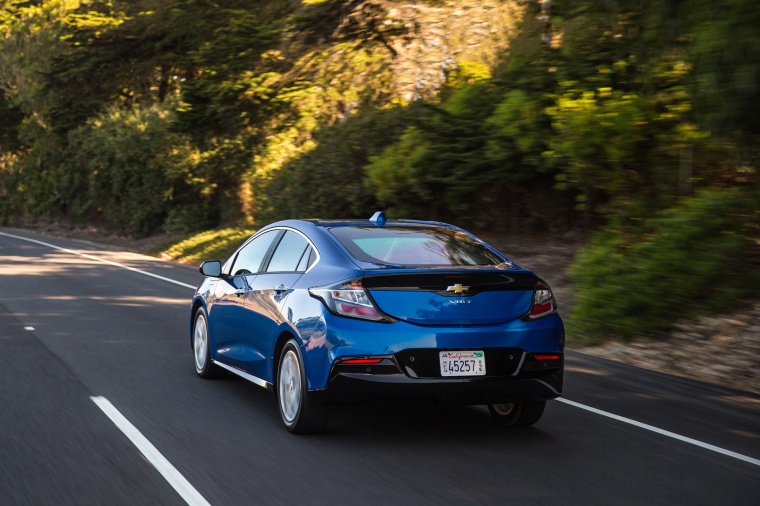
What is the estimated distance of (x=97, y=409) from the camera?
784 cm

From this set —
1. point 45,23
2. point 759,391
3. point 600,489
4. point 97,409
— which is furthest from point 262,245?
point 45,23

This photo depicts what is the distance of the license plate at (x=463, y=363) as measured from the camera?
21.8ft

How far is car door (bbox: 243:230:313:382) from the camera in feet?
24.6

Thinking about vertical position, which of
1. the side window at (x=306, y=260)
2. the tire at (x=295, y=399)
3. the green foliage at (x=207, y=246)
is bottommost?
the green foliage at (x=207, y=246)

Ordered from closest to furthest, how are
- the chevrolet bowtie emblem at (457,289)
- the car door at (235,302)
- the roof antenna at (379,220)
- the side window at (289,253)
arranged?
the chevrolet bowtie emblem at (457,289) < the side window at (289,253) < the roof antenna at (379,220) < the car door at (235,302)

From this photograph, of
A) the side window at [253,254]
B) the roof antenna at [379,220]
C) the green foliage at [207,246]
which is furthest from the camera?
the green foliage at [207,246]

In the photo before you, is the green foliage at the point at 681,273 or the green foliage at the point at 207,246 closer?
the green foliage at the point at 681,273

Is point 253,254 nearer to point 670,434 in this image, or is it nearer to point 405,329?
point 405,329

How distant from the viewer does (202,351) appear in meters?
9.39

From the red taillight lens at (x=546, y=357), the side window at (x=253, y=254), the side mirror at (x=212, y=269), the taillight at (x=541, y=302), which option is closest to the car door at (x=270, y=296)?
the side window at (x=253, y=254)

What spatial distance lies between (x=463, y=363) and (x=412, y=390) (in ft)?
1.23

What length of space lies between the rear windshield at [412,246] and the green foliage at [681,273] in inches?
158

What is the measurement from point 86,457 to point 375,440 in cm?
186

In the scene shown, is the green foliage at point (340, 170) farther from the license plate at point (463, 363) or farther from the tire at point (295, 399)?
the license plate at point (463, 363)
